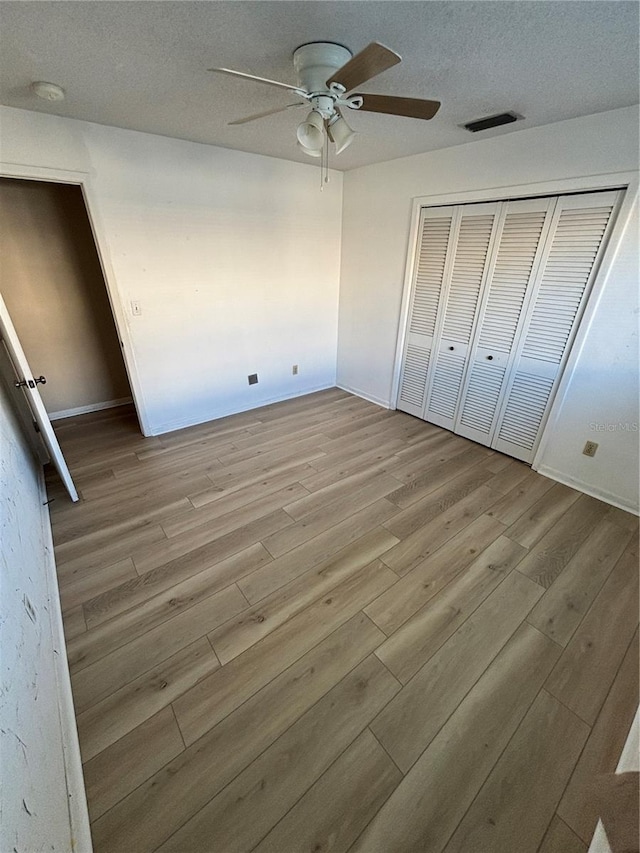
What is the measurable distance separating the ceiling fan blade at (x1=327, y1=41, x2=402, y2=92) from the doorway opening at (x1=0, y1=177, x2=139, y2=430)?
3002mm

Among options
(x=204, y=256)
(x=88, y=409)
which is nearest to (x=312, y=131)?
(x=204, y=256)

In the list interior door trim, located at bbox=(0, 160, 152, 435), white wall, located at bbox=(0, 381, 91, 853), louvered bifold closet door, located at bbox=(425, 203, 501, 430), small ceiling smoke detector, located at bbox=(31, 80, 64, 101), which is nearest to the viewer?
white wall, located at bbox=(0, 381, 91, 853)

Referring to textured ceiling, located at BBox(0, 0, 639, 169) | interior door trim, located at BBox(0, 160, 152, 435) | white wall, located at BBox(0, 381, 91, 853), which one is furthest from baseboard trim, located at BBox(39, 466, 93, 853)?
textured ceiling, located at BBox(0, 0, 639, 169)

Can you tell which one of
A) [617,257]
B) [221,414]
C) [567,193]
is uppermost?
[567,193]

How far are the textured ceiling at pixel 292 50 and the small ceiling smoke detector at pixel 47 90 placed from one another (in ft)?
0.14

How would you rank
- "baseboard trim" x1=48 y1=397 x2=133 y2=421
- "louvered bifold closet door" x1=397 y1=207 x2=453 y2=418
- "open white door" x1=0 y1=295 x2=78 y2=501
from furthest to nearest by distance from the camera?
"baseboard trim" x1=48 y1=397 x2=133 y2=421 → "louvered bifold closet door" x1=397 y1=207 x2=453 y2=418 → "open white door" x1=0 y1=295 x2=78 y2=501

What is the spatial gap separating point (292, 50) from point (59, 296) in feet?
10.3

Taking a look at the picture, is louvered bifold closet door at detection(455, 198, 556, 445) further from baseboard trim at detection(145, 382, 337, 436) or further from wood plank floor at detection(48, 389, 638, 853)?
baseboard trim at detection(145, 382, 337, 436)

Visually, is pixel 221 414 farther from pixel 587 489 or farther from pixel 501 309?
pixel 587 489

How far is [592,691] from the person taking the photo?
1.45 meters

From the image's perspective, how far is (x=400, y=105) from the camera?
1.54 metres

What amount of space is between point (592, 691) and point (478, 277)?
109 inches

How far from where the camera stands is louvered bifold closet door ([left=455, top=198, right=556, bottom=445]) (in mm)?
2523

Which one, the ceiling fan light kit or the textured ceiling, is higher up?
the textured ceiling
